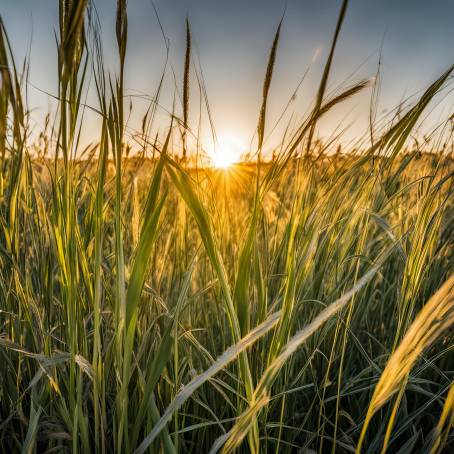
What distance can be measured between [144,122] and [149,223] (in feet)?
1.10

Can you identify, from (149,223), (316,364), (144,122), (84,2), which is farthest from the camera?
(316,364)

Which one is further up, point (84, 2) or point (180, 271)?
point (84, 2)

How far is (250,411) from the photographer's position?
1.39ft

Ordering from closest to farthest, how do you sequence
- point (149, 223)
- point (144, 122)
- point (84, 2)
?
point (84, 2) → point (149, 223) → point (144, 122)

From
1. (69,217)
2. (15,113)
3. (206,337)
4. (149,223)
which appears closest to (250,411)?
(149,223)

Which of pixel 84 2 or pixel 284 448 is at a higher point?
pixel 84 2

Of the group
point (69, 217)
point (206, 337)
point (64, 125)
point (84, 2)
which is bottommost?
point (206, 337)

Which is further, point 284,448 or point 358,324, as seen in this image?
point 358,324

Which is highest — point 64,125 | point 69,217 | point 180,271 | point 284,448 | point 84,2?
point 84,2

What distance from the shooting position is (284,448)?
0.79m

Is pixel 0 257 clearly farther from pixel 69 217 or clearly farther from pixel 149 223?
pixel 149 223

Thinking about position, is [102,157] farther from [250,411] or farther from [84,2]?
[250,411]

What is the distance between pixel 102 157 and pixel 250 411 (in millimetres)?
381

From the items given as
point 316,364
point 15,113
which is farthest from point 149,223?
point 316,364
